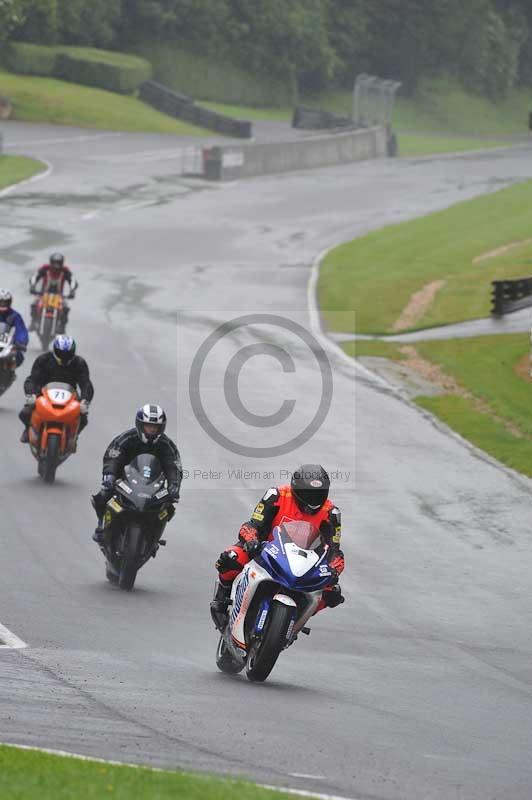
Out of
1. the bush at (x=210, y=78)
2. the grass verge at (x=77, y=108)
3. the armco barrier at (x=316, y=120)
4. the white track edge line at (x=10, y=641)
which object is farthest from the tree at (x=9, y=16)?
the white track edge line at (x=10, y=641)

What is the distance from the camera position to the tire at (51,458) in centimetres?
1967

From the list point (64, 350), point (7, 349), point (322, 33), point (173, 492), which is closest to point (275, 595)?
point (173, 492)

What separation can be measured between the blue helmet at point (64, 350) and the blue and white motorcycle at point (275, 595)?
854cm

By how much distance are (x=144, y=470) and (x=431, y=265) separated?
112 feet

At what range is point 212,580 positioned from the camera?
16.3m

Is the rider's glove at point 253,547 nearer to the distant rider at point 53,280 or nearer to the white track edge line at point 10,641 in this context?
the white track edge line at point 10,641

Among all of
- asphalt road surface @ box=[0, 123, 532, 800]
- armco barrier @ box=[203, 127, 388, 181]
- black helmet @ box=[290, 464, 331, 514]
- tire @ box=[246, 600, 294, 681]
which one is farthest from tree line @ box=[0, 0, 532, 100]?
tire @ box=[246, 600, 294, 681]

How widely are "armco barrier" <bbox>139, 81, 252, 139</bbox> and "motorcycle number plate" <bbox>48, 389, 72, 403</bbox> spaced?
6425cm

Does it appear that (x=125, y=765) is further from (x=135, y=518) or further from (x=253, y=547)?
(x=135, y=518)

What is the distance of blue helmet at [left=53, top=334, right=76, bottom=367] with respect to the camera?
782 inches

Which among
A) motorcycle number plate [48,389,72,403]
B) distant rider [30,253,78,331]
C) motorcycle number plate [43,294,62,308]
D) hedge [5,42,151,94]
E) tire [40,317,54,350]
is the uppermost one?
motorcycle number plate [48,389,72,403]

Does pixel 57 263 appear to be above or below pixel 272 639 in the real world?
below

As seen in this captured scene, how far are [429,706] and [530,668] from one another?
2.20m

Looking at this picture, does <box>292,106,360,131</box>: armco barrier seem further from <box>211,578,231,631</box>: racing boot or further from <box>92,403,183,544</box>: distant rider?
<box>211,578,231,631</box>: racing boot
